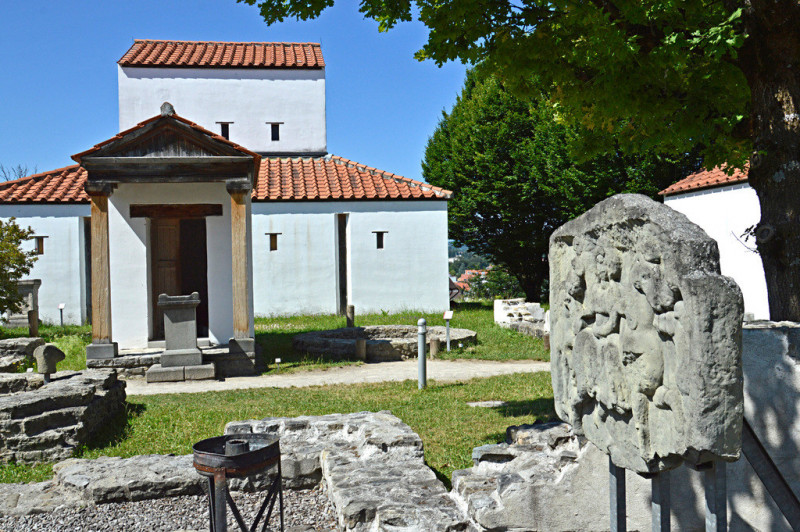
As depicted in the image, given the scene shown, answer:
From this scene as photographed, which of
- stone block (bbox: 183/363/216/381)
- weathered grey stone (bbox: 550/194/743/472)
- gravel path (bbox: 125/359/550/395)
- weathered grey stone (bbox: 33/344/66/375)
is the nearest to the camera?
weathered grey stone (bbox: 550/194/743/472)

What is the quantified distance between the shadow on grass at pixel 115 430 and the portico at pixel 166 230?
12.0 ft

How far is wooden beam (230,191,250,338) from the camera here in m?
12.8

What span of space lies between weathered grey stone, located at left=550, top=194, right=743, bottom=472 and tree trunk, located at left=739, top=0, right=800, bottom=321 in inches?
135

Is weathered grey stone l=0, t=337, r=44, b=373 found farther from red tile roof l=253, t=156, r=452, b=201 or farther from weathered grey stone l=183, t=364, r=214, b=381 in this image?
red tile roof l=253, t=156, r=452, b=201

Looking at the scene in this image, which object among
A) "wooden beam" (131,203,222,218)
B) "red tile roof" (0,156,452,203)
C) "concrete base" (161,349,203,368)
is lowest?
"concrete base" (161,349,203,368)

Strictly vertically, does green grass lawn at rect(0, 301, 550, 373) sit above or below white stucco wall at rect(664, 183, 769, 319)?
below

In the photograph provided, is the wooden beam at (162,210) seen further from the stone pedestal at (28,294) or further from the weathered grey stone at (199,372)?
the stone pedestal at (28,294)

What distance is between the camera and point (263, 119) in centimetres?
2412

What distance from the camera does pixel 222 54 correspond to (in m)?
24.9

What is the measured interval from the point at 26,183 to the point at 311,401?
15.6 metres

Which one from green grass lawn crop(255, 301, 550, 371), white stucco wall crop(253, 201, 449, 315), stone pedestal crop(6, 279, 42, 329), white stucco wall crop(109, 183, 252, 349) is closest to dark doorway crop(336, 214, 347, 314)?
white stucco wall crop(253, 201, 449, 315)

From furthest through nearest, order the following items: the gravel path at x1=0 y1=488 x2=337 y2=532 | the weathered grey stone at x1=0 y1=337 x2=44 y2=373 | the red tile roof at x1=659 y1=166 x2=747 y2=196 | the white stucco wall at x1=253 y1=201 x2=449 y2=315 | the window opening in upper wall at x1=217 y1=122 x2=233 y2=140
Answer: the window opening in upper wall at x1=217 y1=122 x2=233 y2=140 < the white stucco wall at x1=253 y1=201 x2=449 y2=315 < the red tile roof at x1=659 y1=166 x2=747 y2=196 < the weathered grey stone at x1=0 y1=337 x2=44 y2=373 < the gravel path at x1=0 y1=488 x2=337 y2=532

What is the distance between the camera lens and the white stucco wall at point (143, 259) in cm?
1419

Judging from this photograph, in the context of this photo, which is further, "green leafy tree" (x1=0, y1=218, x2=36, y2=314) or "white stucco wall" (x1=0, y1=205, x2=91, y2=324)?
"white stucco wall" (x1=0, y1=205, x2=91, y2=324)
